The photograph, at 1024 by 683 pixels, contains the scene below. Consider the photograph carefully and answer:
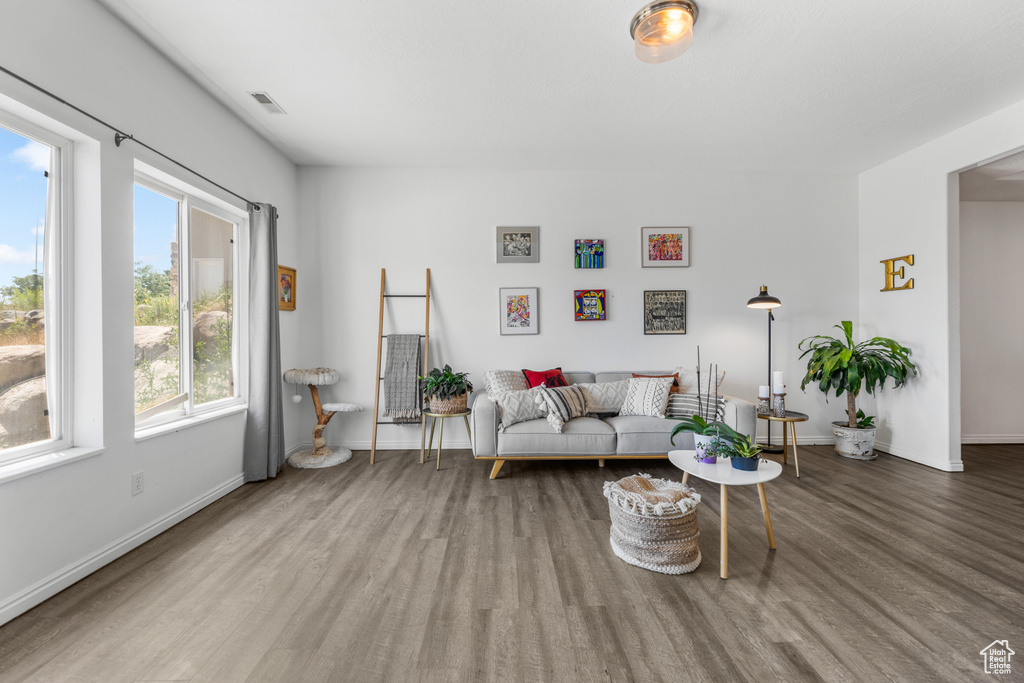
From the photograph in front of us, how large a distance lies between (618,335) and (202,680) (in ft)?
12.0

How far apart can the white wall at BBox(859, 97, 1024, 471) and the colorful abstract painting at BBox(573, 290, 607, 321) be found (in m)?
2.63

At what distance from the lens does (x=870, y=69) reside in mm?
2531

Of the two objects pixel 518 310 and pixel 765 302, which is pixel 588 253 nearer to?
pixel 518 310

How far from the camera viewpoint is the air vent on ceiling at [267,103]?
2.82m

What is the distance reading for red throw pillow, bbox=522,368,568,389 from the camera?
12.5 ft

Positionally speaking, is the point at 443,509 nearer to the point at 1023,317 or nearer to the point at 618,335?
the point at 618,335

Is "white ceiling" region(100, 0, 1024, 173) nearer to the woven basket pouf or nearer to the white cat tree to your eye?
the white cat tree

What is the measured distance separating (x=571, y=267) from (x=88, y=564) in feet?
12.4

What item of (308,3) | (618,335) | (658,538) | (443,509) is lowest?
(443,509)

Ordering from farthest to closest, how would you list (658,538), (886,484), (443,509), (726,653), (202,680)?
(886,484) < (443,509) < (658,538) < (726,653) < (202,680)

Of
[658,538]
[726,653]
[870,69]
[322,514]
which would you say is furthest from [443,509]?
[870,69]

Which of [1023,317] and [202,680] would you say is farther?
[1023,317]

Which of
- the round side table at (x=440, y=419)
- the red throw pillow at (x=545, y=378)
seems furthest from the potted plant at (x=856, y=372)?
the round side table at (x=440, y=419)

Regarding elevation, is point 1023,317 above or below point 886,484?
above
